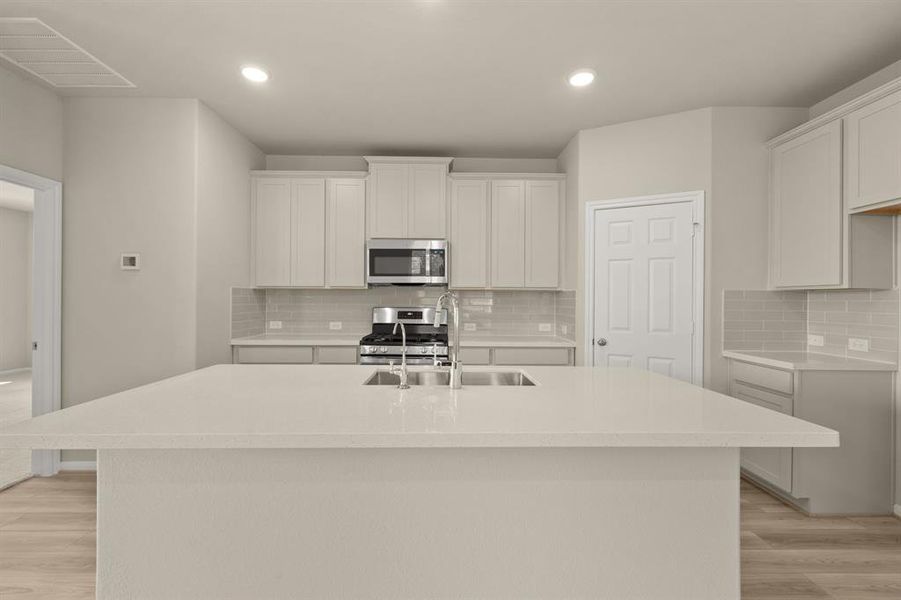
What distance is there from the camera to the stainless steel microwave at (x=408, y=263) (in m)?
4.52

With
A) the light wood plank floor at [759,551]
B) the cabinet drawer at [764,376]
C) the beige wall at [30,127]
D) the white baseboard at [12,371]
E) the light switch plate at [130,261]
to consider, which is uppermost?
the beige wall at [30,127]

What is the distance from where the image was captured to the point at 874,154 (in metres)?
2.78

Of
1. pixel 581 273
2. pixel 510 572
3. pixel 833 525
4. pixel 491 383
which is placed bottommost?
pixel 833 525

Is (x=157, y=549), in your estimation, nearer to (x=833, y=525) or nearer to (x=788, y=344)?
(x=833, y=525)

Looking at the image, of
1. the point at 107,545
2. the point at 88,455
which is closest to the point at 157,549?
the point at 107,545

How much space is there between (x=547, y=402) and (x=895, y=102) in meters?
2.63

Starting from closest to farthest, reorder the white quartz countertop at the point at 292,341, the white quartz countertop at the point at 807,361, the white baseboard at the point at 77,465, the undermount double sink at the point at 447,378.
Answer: the undermount double sink at the point at 447,378
the white quartz countertop at the point at 807,361
the white baseboard at the point at 77,465
the white quartz countertop at the point at 292,341

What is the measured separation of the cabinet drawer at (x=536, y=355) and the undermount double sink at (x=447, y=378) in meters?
1.75

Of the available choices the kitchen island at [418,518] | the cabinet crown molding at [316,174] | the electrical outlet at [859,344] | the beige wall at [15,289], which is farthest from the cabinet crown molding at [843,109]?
the beige wall at [15,289]

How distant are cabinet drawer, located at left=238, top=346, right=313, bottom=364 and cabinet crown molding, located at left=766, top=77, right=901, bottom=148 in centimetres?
396

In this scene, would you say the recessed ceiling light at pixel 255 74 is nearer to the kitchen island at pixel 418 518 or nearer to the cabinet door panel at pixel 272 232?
the cabinet door panel at pixel 272 232

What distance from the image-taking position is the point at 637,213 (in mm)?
3932

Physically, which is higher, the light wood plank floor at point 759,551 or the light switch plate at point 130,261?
the light switch plate at point 130,261

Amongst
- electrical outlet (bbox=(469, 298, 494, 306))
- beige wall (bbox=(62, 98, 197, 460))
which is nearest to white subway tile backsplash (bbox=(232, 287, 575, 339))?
electrical outlet (bbox=(469, 298, 494, 306))
